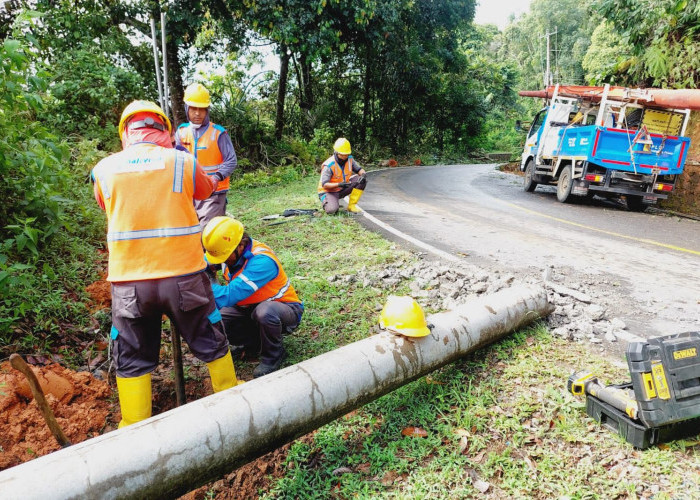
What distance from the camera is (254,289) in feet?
10.6

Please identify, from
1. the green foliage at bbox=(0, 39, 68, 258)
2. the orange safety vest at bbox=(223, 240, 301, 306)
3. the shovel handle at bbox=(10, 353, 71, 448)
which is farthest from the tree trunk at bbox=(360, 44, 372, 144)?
the shovel handle at bbox=(10, 353, 71, 448)

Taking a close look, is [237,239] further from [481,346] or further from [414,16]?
[414,16]

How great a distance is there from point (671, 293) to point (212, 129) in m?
4.72

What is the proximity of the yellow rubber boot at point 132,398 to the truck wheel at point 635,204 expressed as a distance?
31.4 ft

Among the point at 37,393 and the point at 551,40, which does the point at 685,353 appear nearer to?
the point at 37,393

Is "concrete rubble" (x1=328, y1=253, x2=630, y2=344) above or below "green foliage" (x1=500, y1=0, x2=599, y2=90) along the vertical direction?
below

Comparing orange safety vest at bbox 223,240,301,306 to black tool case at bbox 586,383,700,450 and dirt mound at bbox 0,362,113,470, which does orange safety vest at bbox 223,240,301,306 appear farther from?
black tool case at bbox 586,383,700,450

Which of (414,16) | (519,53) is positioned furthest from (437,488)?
(519,53)

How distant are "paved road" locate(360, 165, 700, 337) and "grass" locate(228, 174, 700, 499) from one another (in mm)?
1148

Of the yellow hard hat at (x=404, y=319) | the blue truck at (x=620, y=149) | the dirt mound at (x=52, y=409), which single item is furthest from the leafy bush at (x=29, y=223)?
the blue truck at (x=620, y=149)

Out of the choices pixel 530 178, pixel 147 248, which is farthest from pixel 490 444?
pixel 530 178

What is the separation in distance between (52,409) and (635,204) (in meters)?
10.4

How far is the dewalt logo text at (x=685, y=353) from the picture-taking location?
2131mm

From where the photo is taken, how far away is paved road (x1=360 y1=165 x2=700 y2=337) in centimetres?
397
